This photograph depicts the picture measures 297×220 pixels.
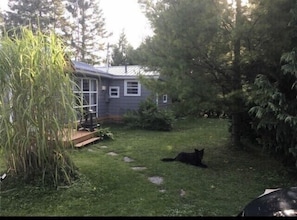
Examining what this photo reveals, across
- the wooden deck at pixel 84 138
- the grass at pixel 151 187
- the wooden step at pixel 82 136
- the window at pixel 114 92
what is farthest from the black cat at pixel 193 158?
the window at pixel 114 92

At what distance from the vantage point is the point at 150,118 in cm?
1348

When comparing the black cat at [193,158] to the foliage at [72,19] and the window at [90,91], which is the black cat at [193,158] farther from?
the foliage at [72,19]

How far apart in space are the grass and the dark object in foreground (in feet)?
4.05

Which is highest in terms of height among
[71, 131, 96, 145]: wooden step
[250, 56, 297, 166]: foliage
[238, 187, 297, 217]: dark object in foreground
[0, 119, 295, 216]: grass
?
[250, 56, 297, 166]: foliage

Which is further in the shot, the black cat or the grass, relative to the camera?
the black cat

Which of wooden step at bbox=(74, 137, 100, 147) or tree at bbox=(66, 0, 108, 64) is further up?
tree at bbox=(66, 0, 108, 64)

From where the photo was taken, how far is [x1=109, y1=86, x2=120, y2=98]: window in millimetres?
16500

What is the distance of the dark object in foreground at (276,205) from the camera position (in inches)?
102

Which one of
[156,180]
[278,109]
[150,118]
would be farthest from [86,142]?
[278,109]

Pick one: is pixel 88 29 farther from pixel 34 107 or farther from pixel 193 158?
pixel 34 107

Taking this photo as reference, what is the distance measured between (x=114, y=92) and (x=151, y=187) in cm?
1169

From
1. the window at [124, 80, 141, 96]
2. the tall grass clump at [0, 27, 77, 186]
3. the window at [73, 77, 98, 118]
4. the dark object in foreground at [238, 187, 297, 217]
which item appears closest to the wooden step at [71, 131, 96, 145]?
the window at [73, 77, 98, 118]

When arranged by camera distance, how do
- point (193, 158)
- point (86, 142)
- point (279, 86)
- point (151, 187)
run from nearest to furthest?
point (151, 187), point (279, 86), point (193, 158), point (86, 142)

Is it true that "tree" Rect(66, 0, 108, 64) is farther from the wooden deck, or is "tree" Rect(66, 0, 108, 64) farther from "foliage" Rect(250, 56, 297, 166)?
"foliage" Rect(250, 56, 297, 166)
